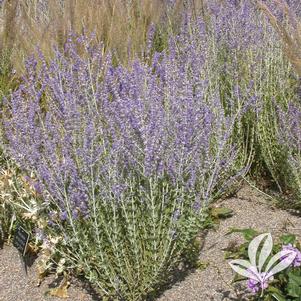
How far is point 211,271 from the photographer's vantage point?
272cm

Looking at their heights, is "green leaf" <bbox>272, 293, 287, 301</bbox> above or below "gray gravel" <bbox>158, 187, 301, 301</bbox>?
above

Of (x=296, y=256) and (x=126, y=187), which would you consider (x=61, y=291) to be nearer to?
(x=126, y=187)

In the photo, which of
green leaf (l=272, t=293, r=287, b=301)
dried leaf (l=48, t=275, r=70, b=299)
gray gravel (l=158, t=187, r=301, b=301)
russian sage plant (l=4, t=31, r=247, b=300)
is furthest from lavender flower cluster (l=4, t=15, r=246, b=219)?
green leaf (l=272, t=293, r=287, b=301)

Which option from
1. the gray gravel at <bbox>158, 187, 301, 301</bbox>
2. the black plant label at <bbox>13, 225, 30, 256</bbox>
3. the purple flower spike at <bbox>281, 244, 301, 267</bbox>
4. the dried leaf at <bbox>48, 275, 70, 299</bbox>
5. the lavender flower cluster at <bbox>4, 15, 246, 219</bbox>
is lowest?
the dried leaf at <bbox>48, 275, 70, 299</bbox>

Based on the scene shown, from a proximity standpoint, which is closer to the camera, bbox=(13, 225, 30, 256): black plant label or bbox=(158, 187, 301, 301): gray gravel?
bbox=(158, 187, 301, 301): gray gravel

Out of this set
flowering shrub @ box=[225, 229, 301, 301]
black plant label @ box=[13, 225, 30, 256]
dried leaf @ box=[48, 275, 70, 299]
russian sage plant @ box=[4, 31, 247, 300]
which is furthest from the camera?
black plant label @ box=[13, 225, 30, 256]

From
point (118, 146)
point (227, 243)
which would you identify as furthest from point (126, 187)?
point (227, 243)

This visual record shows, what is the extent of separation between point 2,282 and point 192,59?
184 centimetres

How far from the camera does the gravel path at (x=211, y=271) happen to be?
259 cm

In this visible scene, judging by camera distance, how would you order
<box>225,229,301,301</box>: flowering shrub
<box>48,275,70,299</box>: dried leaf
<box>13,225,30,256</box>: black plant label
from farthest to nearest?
<box>13,225,30,256</box>: black plant label
<box>48,275,70,299</box>: dried leaf
<box>225,229,301,301</box>: flowering shrub

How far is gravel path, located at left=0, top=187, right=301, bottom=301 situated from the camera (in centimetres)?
259

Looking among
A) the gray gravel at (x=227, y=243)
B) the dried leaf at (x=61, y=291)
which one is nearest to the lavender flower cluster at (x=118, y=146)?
the gray gravel at (x=227, y=243)

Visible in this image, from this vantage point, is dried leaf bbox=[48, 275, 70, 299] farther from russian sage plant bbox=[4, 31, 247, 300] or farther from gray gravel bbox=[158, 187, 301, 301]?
gray gravel bbox=[158, 187, 301, 301]

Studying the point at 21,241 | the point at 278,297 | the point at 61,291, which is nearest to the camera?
the point at 278,297
